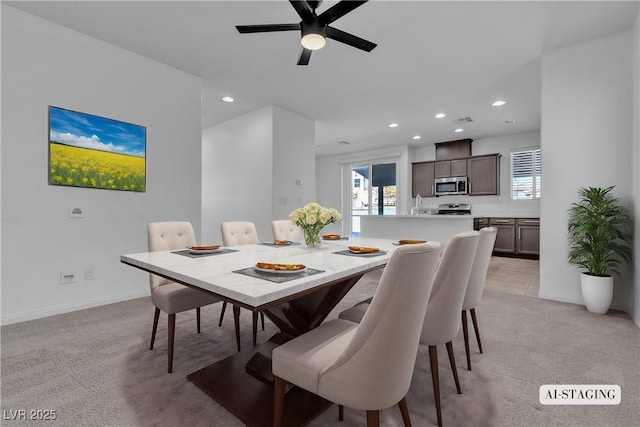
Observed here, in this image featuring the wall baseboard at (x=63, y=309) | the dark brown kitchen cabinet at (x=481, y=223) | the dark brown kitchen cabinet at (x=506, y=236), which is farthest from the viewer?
the dark brown kitchen cabinet at (x=481, y=223)

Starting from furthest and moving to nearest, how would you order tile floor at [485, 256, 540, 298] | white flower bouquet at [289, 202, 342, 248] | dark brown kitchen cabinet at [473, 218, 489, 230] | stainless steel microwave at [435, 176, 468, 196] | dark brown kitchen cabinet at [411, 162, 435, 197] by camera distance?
dark brown kitchen cabinet at [411, 162, 435, 197] < stainless steel microwave at [435, 176, 468, 196] < dark brown kitchen cabinet at [473, 218, 489, 230] < tile floor at [485, 256, 540, 298] < white flower bouquet at [289, 202, 342, 248]

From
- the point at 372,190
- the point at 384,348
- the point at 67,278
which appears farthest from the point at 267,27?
the point at 372,190

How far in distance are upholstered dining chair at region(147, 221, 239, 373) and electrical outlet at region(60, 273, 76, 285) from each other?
4.72 feet

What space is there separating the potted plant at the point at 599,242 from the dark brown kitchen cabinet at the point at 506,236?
3.42 meters

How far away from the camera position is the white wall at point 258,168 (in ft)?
16.2

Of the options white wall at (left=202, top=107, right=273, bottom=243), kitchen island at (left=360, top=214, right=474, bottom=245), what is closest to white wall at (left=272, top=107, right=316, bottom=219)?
white wall at (left=202, top=107, right=273, bottom=243)

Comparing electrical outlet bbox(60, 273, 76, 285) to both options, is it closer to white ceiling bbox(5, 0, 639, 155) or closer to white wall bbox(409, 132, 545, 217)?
white ceiling bbox(5, 0, 639, 155)

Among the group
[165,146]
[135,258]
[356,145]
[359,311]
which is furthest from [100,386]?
[356,145]

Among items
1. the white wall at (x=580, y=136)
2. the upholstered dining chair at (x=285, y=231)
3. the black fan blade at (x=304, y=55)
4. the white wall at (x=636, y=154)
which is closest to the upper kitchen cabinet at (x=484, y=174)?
the white wall at (x=580, y=136)

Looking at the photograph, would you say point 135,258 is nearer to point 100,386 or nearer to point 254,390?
point 100,386

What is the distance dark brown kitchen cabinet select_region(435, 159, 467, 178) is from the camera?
7.04 meters

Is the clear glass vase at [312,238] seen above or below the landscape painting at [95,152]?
below

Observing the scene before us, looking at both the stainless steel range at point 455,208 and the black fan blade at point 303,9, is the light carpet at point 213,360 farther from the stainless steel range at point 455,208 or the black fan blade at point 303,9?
the stainless steel range at point 455,208

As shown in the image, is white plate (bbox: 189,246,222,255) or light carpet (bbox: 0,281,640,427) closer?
light carpet (bbox: 0,281,640,427)
